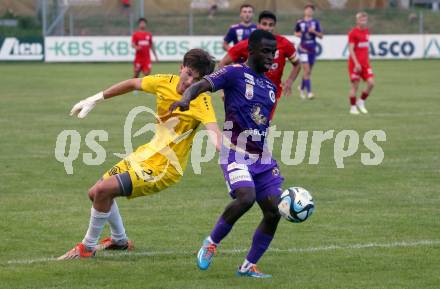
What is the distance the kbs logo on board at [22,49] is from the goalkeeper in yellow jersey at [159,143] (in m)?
37.6

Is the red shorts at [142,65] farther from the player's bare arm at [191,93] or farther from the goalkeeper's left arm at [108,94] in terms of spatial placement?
the player's bare arm at [191,93]

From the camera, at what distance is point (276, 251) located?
8.97 m

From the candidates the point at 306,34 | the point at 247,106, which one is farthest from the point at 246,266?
the point at 306,34

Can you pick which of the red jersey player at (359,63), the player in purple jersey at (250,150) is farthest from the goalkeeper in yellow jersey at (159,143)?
the red jersey player at (359,63)

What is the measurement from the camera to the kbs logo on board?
148 ft

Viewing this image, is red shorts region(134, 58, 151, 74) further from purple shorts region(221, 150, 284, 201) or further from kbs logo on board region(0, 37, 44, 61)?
purple shorts region(221, 150, 284, 201)

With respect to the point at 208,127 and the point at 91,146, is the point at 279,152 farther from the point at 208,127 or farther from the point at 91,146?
the point at 208,127

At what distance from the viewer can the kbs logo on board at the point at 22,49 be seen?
45.1 metres

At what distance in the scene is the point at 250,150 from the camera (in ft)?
26.3

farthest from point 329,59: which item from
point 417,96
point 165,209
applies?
point 165,209

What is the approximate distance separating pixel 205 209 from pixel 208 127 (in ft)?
9.87

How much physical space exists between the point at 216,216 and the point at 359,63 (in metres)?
12.8

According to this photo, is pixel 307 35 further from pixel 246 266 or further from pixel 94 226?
pixel 246 266

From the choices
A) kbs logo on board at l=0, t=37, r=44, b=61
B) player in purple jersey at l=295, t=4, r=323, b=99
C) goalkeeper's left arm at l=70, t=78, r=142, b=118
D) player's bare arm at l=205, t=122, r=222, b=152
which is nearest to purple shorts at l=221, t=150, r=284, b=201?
player's bare arm at l=205, t=122, r=222, b=152
